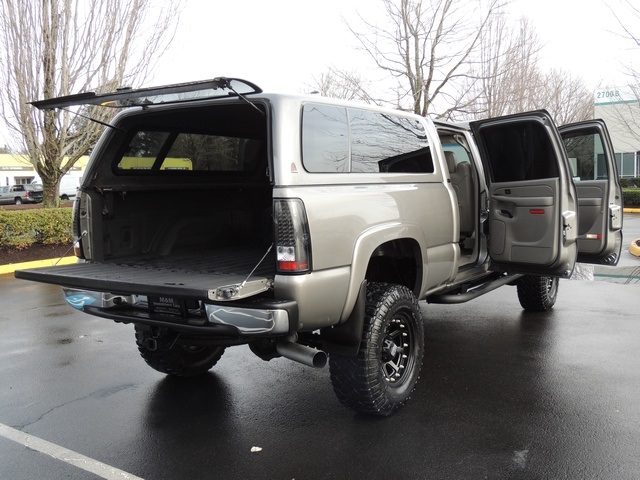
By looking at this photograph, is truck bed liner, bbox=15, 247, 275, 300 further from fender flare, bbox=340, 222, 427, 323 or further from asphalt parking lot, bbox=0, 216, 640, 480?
asphalt parking lot, bbox=0, 216, 640, 480

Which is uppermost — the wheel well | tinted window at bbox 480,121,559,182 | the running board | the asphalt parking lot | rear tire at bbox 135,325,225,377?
tinted window at bbox 480,121,559,182

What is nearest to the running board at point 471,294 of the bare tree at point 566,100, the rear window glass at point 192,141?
the rear window glass at point 192,141

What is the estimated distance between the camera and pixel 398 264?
4.56m

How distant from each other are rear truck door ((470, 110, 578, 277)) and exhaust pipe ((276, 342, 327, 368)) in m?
2.56

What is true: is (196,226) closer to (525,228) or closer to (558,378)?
(525,228)

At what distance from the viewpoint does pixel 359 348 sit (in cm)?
364

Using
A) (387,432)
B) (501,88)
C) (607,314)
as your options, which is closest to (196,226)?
(387,432)

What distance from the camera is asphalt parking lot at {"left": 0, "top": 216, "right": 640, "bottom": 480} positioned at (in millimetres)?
3311

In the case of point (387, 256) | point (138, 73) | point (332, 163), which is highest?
point (138, 73)

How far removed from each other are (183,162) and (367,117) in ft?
5.95

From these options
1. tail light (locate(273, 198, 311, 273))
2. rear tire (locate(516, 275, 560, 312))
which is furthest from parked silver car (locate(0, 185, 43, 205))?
tail light (locate(273, 198, 311, 273))

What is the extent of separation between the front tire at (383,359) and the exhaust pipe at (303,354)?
368mm

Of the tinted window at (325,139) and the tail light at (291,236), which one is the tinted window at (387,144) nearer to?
the tinted window at (325,139)

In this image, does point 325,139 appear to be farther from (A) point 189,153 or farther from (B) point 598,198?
(B) point 598,198
